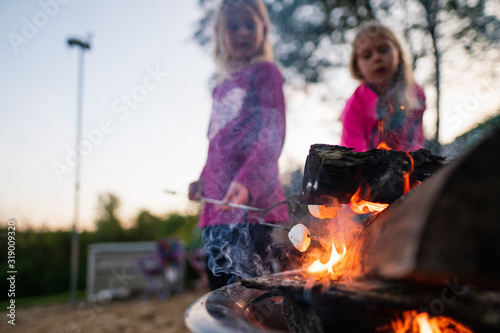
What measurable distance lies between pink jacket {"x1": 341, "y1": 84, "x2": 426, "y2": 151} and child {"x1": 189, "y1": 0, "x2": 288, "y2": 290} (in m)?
0.58

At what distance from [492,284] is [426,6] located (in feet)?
19.8

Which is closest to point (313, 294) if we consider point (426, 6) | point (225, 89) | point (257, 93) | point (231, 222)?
point (231, 222)

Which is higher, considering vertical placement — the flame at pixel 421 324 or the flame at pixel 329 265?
the flame at pixel 329 265

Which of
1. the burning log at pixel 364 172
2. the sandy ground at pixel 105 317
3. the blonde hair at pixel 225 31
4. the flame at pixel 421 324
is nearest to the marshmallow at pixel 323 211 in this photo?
the burning log at pixel 364 172

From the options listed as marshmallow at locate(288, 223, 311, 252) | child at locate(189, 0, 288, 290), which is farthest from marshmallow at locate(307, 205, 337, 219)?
child at locate(189, 0, 288, 290)

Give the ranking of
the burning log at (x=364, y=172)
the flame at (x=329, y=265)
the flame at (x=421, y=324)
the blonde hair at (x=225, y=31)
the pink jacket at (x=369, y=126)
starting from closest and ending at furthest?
the flame at (x=421, y=324)
the burning log at (x=364, y=172)
the flame at (x=329, y=265)
the pink jacket at (x=369, y=126)
the blonde hair at (x=225, y=31)

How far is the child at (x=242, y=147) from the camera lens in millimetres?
1949

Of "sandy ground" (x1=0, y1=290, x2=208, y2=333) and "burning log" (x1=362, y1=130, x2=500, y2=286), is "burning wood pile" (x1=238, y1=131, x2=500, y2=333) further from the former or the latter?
"sandy ground" (x1=0, y1=290, x2=208, y2=333)

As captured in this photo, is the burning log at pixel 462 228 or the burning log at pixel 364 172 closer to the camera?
the burning log at pixel 462 228

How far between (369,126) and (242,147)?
0.93 metres

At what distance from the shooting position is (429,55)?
19.2 ft

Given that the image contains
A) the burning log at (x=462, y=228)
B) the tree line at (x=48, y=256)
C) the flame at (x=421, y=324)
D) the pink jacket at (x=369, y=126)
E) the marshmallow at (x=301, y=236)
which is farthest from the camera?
the tree line at (x=48, y=256)

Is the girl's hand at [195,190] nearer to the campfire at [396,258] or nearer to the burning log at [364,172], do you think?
the campfire at [396,258]

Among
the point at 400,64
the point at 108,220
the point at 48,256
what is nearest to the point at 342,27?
the point at 400,64
